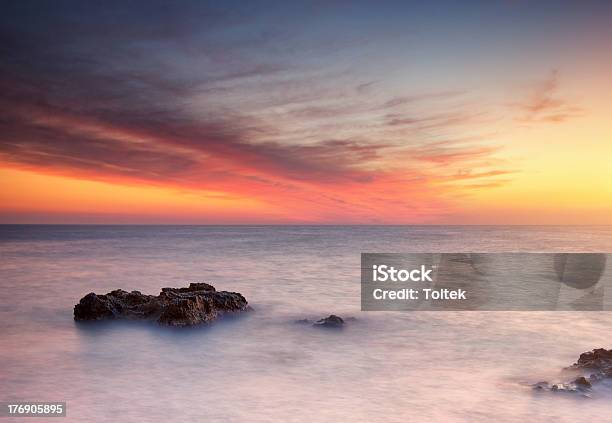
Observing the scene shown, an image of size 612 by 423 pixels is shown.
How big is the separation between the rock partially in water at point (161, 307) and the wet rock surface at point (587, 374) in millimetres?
10476

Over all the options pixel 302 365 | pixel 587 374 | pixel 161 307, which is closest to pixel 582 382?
pixel 587 374

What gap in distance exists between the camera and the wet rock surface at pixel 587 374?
10000mm

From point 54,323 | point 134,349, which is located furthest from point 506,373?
point 54,323

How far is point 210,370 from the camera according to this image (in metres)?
11.8

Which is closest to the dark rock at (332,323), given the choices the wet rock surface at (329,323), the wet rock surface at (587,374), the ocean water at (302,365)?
the wet rock surface at (329,323)

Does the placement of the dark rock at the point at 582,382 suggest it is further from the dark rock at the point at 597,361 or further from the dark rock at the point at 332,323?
the dark rock at the point at 332,323

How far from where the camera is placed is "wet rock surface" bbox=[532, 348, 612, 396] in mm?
10000

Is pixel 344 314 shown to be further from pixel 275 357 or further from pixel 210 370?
pixel 210 370

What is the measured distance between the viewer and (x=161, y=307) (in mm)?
16328

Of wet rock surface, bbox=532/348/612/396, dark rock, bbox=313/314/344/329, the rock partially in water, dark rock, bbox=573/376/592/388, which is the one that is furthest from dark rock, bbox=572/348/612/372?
the rock partially in water

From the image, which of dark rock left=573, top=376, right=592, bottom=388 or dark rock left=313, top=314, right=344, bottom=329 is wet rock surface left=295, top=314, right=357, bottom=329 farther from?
dark rock left=573, top=376, right=592, bottom=388

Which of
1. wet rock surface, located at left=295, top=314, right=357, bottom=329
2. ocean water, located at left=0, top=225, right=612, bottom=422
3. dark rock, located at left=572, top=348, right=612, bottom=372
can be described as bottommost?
ocean water, located at left=0, top=225, right=612, bottom=422

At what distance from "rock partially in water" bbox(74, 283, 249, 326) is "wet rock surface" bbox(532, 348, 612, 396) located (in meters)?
10.5

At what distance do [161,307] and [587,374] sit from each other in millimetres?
13077
